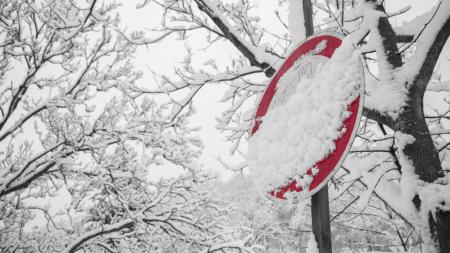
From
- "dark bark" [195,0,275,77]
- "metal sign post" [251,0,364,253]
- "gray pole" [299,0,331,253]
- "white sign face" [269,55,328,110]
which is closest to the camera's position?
"metal sign post" [251,0,364,253]

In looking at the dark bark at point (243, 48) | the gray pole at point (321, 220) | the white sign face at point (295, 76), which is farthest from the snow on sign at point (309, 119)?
the dark bark at point (243, 48)

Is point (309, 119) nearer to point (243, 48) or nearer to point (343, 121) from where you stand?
point (343, 121)

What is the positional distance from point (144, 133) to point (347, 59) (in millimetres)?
5219

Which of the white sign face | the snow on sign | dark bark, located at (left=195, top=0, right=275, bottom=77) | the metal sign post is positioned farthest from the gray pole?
dark bark, located at (left=195, top=0, right=275, bottom=77)

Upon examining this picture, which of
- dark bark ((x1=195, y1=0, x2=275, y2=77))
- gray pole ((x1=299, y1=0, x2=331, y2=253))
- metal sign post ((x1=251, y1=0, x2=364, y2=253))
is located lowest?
gray pole ((x1=299, y1=0, x2=331, y2=253))

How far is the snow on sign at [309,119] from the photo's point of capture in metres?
1.34

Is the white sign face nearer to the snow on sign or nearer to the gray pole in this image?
the snow on sign

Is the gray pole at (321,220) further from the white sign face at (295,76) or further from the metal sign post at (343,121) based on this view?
the white sign face at (295,76)

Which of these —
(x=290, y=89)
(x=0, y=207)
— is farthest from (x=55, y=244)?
(x=290, y=89)

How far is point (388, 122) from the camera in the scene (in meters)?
2.18

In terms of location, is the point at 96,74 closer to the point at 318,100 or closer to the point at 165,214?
the point at 165,214

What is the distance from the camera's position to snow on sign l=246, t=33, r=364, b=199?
1337mm

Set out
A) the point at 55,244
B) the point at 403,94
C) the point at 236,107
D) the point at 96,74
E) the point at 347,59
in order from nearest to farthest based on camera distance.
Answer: the point at 347,59, the point at 403,94, the point at 236,107, the point at 96,74, the point at 55,244

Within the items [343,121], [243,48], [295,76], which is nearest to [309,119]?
[343,121]
